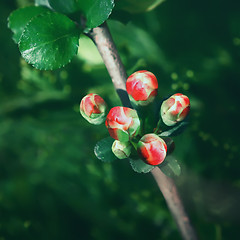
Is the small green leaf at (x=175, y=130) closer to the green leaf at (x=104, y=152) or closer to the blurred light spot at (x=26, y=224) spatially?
the green leaf at (x=104, y=152)

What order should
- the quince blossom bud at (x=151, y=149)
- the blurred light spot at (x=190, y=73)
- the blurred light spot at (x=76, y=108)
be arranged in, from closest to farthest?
1. the quince blossom bud at (x=151, y=149)
2. the blurred light spot at (x=190, y=73)
3. the blurred light spot at (x=76, y=108)

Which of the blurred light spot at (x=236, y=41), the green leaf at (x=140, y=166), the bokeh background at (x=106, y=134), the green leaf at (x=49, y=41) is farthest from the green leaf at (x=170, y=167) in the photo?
the blurred light spot at (x=236, y=41)

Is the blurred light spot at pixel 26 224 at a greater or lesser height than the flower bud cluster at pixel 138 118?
lesser

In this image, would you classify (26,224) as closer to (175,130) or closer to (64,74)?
(64,74)

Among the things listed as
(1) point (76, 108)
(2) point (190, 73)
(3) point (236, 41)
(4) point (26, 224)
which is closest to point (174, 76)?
(2) point (190, 73)

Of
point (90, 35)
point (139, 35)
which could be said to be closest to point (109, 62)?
point (90, 35)
